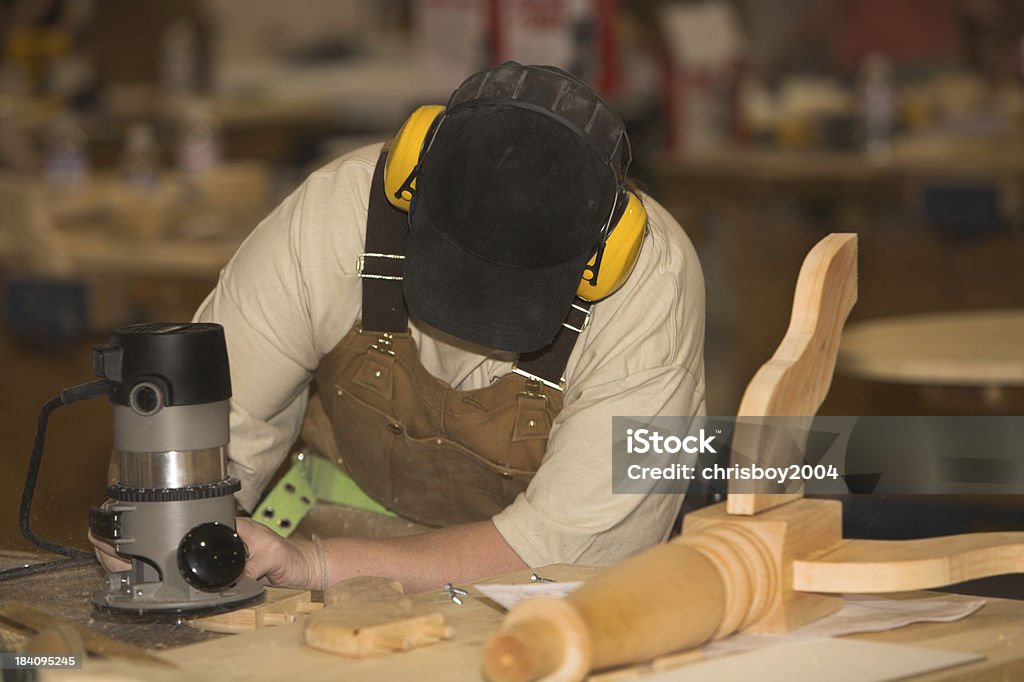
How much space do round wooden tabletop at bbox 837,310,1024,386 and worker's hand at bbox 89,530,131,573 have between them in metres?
1.51

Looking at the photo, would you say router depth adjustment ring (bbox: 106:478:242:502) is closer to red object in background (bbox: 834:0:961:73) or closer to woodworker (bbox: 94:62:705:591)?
woodworker (bbox: 94:62:705:591)

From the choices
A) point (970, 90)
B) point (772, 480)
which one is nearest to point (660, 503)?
point (772, 480)

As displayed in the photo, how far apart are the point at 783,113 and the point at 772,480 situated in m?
5.25

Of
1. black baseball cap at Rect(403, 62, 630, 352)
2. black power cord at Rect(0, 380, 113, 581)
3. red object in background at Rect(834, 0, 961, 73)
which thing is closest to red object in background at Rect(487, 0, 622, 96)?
black baseball cap at Rect(403, 62, 630, 352)

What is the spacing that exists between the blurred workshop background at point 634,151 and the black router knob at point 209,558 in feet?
0.88

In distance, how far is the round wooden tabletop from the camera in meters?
2.93

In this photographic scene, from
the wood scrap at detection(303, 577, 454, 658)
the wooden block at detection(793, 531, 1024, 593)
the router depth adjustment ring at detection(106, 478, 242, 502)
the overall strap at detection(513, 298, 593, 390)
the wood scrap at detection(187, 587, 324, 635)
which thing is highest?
the overall strap at detection(513, 298, 593, 390)

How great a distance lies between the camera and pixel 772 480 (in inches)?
56.8

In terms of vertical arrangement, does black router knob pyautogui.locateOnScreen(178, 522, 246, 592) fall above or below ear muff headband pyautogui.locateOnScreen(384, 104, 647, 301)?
below

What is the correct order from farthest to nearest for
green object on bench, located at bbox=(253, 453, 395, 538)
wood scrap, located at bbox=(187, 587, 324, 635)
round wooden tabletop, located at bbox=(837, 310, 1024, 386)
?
round wooden tabletop, located at bbox=(837, 310, 1024, 386) < green object on bench, located at bbox=(253, 453, 395, 538) < wood scrap, located at bbox=(187, 587, 324, 635)

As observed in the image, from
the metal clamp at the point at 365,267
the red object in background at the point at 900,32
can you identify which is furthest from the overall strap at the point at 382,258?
the red object in background at the point at 900,32

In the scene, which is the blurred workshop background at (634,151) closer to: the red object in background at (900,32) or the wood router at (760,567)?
the red object in background at (900,32)

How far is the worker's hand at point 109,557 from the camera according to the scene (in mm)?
1574

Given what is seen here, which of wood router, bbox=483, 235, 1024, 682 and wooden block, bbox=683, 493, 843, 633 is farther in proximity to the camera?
wooden block, bbox=683, 493, 843, 633
